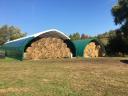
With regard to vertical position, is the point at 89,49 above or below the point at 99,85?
above

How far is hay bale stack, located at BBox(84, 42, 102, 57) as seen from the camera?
1556 inches

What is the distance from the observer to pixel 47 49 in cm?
3419

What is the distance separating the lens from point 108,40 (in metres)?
46.6

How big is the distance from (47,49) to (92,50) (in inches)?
356

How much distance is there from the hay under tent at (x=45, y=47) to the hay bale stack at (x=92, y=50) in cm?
347

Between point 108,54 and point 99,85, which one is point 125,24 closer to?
point 108,54

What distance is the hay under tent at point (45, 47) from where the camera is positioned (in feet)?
105

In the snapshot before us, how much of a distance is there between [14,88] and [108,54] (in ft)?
115

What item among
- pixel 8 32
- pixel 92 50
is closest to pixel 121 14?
pixel 92 50

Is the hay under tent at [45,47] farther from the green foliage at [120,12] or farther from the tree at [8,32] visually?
the tree at [8,32]

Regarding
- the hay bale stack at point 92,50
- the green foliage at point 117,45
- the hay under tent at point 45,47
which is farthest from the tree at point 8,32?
the hay under tent at point 45,47

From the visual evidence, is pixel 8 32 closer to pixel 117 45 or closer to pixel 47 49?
pixel 117 45

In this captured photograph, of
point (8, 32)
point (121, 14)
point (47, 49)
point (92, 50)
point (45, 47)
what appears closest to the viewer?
point (45, 47)

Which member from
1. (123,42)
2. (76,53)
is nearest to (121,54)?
(123,42)
